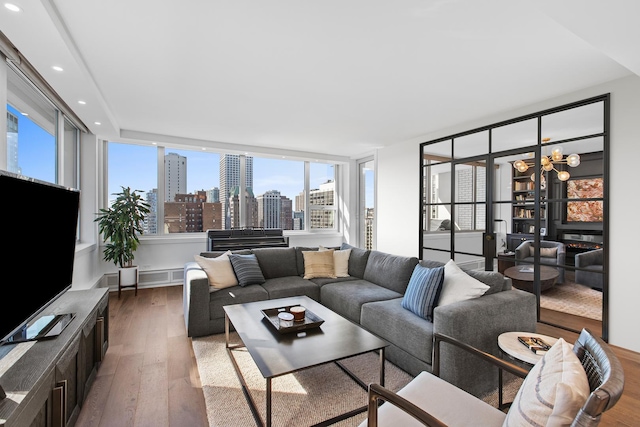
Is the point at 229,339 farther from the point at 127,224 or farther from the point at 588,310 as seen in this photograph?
the point at 588,310

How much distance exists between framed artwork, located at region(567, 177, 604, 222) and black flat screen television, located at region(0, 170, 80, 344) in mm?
4453

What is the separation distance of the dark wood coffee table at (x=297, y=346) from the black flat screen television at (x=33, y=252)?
1.10 meters

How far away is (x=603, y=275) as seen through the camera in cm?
306

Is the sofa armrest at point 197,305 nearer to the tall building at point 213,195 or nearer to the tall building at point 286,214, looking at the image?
the tall building at point 213,195

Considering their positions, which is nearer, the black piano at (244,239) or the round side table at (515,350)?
the round side table at (515,350)

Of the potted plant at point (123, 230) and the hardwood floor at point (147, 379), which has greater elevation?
the potted plant at point (123, 230)

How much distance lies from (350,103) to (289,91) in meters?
0.78

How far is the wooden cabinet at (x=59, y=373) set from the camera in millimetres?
1185

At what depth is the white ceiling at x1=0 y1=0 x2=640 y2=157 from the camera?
1919mm

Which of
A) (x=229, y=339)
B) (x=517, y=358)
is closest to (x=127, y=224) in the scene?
(x=229, y=339)

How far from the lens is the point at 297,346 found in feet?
6.45

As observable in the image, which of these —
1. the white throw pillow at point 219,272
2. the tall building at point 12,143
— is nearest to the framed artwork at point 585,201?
the white throw pillow at point 219,272

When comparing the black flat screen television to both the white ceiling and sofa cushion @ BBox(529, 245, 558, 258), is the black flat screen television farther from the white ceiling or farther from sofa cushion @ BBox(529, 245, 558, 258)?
sofa cushion @ BBox(529, 245, 558, 258)

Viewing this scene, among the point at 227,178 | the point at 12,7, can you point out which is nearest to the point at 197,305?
the point at 12,7
